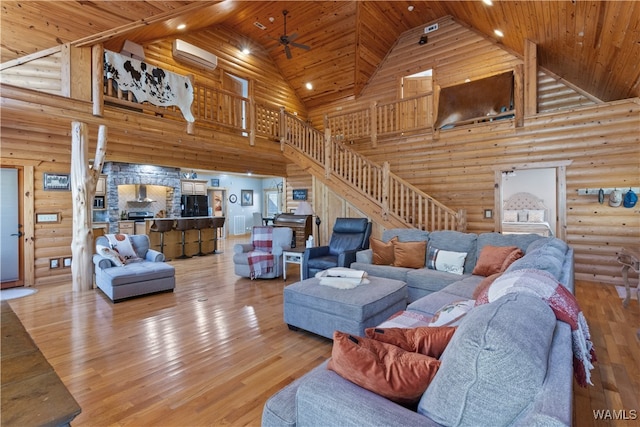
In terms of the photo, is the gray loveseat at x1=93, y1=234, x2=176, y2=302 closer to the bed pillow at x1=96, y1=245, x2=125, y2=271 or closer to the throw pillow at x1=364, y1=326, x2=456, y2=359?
the bed pillow at x1=96, y1=245, x2=125, y2=271

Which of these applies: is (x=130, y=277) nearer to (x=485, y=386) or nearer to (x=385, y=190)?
(x=385, y=190)

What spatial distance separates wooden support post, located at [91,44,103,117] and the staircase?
11.8 ft

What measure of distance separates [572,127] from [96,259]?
26.1 ft

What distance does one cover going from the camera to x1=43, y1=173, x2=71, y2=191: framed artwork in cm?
527

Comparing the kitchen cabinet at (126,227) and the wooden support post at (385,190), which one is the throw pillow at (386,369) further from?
the kitchen cabinet at (126,227)

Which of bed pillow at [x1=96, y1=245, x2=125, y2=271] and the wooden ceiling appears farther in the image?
bed pillow at [x1=96, y1=245, x2=125, y2=271]

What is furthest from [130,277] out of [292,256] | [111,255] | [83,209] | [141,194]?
[141,194]

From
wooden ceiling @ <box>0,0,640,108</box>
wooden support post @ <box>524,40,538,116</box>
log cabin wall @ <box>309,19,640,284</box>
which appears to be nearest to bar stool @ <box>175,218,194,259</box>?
→ log cabin wall @ <box>309,19,640,284</box>

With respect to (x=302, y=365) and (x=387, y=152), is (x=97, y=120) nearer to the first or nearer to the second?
(x=302, y=365)

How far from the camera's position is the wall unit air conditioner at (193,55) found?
670cm

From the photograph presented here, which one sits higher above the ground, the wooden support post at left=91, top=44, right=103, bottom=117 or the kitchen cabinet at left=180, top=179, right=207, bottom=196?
the wooden support post at left=91, top=44, right=103, bottom=117

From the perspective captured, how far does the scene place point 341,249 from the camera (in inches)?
199

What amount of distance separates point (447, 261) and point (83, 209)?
5.34 meters

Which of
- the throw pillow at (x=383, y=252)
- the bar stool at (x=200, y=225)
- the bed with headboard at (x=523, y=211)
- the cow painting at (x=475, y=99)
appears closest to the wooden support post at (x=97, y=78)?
the bar stool at (x=200, y=225)
